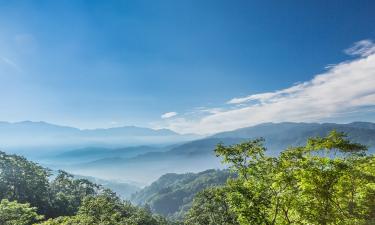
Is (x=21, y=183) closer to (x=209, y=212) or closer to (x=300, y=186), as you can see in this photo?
(x=209, y=212)

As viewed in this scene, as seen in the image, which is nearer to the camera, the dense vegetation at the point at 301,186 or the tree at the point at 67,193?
the dense vegetation at the point at 301,186

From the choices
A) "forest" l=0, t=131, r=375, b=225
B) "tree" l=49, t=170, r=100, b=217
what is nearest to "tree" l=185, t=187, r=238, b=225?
"tree" l=49, t=170, r=100, b=217

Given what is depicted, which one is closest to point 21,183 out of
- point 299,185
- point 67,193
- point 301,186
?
point 67,193

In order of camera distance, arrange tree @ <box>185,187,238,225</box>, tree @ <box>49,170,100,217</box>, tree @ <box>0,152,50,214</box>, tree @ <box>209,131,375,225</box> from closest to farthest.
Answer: tree @ <box>209,131,375,225</box>
tree @ <box>185,187,238,225</box>
tree @ <box>0,152,50,214</box>
tree @ <box>49,170,100,217</box>

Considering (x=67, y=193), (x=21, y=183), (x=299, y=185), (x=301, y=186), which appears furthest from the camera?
(x=67, y=193)

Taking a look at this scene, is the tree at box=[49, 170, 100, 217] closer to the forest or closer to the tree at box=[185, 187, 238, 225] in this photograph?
the tree at box=[185, 187, 238, 225]

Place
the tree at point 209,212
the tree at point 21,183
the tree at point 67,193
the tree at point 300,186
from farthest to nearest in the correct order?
the tree at point 67,193, the tree at point 21,183, the tree at point 209,212, the tree at point 300,186

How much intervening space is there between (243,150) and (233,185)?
320 cm

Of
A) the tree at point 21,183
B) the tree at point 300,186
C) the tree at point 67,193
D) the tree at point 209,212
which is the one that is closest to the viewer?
the tree at point 300,186

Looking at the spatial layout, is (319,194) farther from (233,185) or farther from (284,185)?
(233,185)

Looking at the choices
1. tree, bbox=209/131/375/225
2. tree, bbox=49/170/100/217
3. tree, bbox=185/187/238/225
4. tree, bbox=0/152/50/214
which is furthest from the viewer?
tree, bbox=49/170/100/217

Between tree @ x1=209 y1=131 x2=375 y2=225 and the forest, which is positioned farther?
the forest

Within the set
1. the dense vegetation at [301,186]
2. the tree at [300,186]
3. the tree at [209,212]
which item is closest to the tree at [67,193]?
the tree at [209,212]

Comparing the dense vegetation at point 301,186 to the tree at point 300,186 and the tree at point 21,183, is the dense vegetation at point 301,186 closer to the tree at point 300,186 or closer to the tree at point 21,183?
the tree at point 300,186
